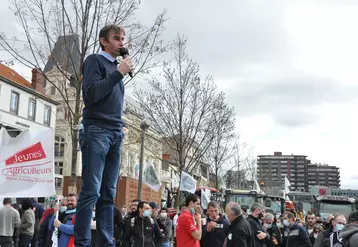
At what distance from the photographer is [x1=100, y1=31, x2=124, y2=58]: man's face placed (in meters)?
4.16

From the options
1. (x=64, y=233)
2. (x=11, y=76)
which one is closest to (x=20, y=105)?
(x=11, y=76)

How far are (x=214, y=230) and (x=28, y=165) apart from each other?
3.82 metres

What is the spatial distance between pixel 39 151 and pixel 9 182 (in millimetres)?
792

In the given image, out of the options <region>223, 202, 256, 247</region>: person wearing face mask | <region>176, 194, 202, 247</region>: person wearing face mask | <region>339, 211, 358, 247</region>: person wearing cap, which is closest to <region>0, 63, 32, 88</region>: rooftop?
<region>176, 194, 202, 247</region>: person wearing face mask

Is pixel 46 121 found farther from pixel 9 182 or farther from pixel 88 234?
pixel 88 234

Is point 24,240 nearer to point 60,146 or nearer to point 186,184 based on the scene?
point 186,184

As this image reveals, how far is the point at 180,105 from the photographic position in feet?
95.6

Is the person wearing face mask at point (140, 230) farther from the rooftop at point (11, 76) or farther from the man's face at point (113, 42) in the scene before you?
the rooftop at point (11, 76)

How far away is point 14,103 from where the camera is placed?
154ft

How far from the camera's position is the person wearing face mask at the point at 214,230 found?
9242mm

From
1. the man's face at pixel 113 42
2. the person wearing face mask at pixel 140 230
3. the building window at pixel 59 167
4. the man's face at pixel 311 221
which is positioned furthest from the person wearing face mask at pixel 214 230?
the building window at pixel 59 167

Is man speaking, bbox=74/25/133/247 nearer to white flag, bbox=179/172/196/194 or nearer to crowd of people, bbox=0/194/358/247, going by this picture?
crowd of people, bbox=0/194/358/247

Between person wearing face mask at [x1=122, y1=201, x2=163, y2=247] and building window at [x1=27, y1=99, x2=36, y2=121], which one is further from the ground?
building window at [x1=27, y1=99, x2=36, y2=121]

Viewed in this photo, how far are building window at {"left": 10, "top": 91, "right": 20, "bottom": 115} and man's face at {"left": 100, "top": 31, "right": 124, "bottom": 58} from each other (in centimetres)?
4495
